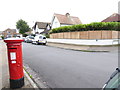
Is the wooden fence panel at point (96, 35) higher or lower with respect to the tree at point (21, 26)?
lower

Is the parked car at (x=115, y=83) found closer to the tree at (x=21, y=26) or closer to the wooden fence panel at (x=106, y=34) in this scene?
the wooden fence panel at (x=106, y=34)

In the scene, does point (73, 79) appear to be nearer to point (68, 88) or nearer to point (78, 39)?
point (68, 88)

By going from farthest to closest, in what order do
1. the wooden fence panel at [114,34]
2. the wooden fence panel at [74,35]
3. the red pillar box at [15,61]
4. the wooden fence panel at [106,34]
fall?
the wooden fence panel at [74,35] < the wooden fence panel at [114,34] < the wooden fence panel at [106,34] < the red pillar box at [15,61]

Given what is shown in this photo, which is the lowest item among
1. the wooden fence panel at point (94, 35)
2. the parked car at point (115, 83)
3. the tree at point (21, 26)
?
the parked car at point (115, 83)

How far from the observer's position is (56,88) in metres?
3.18

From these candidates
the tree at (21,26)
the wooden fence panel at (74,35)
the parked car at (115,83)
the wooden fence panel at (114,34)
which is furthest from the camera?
the tree at (21,26)

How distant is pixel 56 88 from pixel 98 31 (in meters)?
13.2

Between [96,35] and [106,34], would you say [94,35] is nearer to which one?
[96,35]

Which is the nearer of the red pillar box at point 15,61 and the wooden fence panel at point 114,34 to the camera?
the red pillar box at point 15,61

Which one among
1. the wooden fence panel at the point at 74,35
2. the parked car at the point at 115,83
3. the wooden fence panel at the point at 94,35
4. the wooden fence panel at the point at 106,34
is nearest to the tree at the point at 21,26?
the wooden fence panel at the point at 74,35

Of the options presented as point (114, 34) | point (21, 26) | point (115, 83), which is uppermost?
point (21, 26)

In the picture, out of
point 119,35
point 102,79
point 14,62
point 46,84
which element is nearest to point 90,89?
point 102,79

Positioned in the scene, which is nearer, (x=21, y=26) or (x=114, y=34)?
(x=114, y=34)

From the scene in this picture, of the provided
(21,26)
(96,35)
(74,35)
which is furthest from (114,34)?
(21,26)
